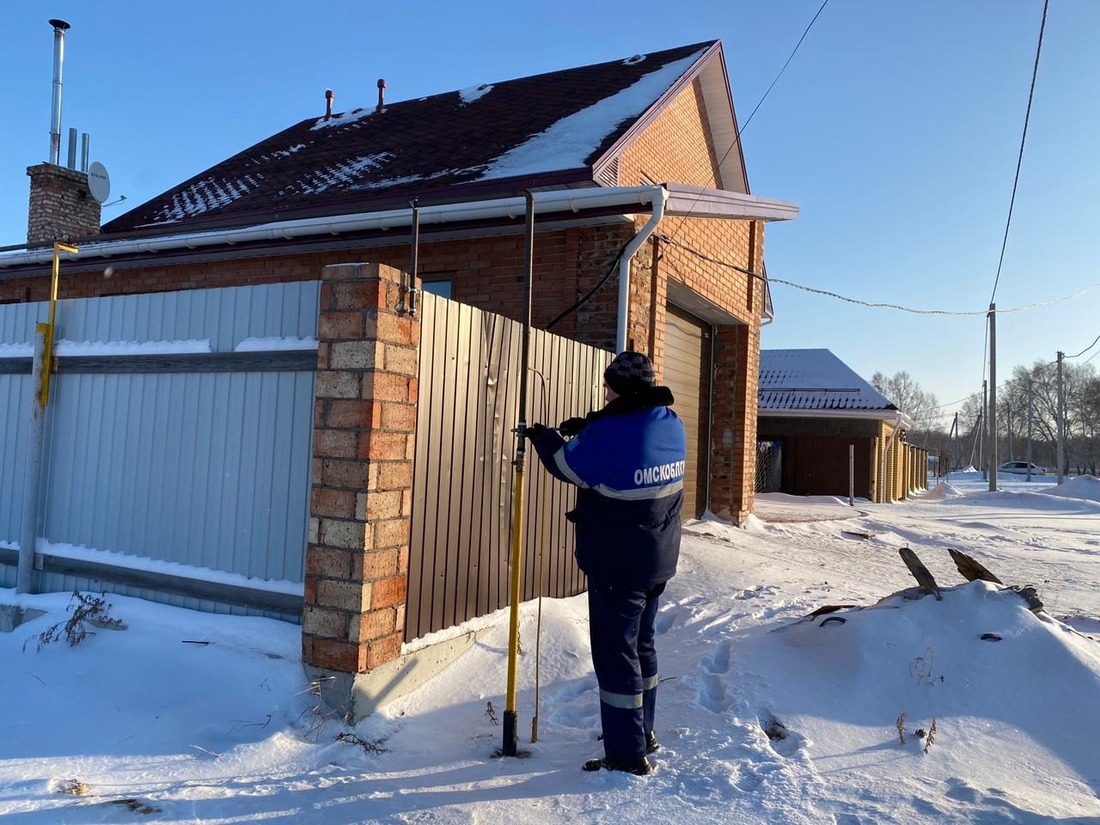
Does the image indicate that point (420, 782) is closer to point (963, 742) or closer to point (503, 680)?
point (503, 680)

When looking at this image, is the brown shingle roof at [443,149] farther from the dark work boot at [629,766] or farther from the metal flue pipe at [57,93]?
the dark work boot at [629,766]

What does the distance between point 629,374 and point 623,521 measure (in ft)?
1.97

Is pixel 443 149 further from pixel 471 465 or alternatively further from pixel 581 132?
pixel 471 465

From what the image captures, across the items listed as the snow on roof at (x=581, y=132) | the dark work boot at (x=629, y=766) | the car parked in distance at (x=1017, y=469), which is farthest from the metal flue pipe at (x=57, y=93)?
the car parked in distance at (x=1017, y=469)

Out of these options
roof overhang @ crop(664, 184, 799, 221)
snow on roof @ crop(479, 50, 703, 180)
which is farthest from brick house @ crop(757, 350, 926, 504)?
roof overhang @ crop(664, 184, 799, 221)

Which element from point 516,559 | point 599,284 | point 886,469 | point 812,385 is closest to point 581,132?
point 599,284

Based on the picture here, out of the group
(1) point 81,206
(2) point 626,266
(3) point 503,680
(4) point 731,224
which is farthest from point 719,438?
(1) point 81,206

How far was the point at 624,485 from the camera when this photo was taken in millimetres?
3049

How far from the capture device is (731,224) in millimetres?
9641

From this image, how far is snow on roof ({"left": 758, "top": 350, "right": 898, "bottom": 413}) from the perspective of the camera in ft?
68.0

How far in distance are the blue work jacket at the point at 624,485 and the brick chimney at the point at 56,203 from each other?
10566mm

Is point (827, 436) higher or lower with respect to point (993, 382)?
lower

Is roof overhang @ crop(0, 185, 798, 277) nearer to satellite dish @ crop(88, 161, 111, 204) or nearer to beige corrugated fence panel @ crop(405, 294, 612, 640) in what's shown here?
beige corrugated fence panel @ crop(405, 294, 612, 640)

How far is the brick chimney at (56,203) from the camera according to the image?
1083cm
